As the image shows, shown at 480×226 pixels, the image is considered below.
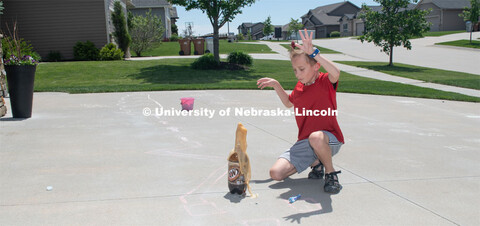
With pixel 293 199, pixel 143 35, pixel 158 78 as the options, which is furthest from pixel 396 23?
pixel 293 199

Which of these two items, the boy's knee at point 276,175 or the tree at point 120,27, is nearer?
the boy's knee at point 276,175

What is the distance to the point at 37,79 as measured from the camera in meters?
14.6

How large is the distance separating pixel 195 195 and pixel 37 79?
13.3 m

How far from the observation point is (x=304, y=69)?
3621 millimetres

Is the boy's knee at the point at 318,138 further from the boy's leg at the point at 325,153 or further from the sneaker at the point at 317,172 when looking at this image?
the sneaker at the point at 317,172

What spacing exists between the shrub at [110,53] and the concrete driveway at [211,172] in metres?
13.8

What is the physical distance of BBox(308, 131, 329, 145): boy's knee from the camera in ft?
11.8

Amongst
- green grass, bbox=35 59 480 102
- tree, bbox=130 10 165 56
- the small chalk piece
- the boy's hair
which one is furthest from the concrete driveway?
tree, bbox=130 10 165 56

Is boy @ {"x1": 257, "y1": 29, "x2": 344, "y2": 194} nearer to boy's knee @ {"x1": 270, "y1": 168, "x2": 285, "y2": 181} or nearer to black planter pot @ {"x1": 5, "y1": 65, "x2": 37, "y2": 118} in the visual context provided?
boy's knee @ {"x1": 270, "y1": 168, "x2": 285, "y2": 181}

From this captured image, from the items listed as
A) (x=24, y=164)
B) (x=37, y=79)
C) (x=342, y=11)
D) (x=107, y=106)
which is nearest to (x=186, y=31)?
(x=342, y=11)

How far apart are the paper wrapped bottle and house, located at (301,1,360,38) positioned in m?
76.9

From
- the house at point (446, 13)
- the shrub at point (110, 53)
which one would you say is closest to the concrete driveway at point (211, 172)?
the shrub at point (110, 53)

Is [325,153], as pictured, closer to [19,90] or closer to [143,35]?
[19,90]

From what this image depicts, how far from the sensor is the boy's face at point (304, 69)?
3.59 metres
